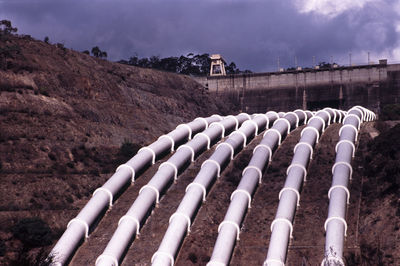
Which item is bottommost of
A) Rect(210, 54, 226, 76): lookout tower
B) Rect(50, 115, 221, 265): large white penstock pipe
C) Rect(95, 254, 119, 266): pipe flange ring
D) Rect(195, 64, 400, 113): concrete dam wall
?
Rect(95, 254, 119, 266): pipe flange ring

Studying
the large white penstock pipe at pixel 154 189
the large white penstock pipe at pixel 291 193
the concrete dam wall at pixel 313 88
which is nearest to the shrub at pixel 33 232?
the large white penstock pipe at pixel 154 189

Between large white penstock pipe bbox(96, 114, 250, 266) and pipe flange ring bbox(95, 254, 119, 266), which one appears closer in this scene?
pipe flange ring bbox(95, 254, 119, 266)

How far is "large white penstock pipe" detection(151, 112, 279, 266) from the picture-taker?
3923cm

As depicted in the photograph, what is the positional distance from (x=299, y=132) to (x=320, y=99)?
4377cm

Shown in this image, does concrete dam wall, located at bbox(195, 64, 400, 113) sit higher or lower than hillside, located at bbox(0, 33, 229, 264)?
higher

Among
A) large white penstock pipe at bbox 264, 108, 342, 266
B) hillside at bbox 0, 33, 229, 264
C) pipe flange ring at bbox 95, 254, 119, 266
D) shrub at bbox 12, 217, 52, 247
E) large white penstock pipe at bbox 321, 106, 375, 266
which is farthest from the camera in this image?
hillside at bbox 0, 33, 229, 264

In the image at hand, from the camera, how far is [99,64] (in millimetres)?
89438

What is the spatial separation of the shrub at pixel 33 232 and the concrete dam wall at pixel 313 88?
65944 mm

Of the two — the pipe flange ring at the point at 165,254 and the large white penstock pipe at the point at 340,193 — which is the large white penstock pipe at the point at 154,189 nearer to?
the pipe flange ring at the point at 165,254

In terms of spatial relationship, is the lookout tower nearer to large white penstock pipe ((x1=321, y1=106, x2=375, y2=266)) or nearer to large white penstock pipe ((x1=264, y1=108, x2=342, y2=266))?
large white penstock pipe ((x1=264, y1=108, x2=342, y2=266))

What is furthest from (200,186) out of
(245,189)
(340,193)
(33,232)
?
(33,232)

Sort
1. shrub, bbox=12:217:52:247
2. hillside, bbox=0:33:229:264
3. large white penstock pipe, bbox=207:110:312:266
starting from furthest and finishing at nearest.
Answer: hillside, bbox=0:33:229:264 → shrub, bbox=12:217:52:247 → large white penstock pipe, bbox=207:110:312:266

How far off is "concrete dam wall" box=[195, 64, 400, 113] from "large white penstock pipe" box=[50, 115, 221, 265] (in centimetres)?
4270

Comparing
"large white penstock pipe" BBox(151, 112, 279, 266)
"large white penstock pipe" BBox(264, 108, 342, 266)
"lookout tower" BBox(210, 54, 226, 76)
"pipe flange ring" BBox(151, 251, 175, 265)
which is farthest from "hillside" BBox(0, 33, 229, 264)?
"lookout tower" BBox(210, 54, 226, 76)
